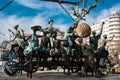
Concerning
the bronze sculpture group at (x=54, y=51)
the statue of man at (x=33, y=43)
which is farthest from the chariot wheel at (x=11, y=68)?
the statue of man at (x=33, y=43)

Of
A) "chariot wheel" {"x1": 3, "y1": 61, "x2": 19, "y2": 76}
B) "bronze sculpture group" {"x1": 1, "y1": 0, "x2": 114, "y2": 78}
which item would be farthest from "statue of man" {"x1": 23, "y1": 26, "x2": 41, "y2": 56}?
"chariot wheel" {"x1": 3, "y1": 61, "x2": 19, "y2": 76}

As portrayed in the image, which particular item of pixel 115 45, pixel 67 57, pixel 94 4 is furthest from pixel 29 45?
pixel 115 45

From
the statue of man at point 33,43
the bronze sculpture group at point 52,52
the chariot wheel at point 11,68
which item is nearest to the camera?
the statue of man at point 33,43

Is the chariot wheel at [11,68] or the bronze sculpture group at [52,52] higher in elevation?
A: the bronze sculpture group at [52,52]

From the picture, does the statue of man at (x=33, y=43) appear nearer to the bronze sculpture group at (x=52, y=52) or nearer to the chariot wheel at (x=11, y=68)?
the bronze sculpture group at (x=52, y=52)

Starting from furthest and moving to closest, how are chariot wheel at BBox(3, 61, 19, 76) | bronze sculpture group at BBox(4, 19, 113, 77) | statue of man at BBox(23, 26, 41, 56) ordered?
chariot wheel at BBox(3, 61, 19, 76) → bronze sculpture group at BBox(4, 19, 113, 77) → statue of man at BBox(23, 26, 41, 56)

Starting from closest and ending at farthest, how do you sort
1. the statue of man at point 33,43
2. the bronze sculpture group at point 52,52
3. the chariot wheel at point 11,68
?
the statue of man at point 33,43
the bronze sculpture group at point 52,52
the chariot wheel at point 11,68

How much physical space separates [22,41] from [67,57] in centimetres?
265

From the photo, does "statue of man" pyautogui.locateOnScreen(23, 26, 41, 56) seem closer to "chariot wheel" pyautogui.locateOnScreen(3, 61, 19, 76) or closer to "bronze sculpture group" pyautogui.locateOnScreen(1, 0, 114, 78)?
"bronze sculpture group" pyautogui.locateOnScreen(1, 0, 114, 78)

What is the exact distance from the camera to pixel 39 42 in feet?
54.7

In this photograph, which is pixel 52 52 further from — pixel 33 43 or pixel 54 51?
pixel 33 43

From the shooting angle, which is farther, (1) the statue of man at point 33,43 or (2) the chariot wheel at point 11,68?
(2) the chariot wheel at point 11,68

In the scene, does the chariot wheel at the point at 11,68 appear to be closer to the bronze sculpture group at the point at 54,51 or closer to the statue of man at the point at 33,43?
the bronze sculpture group at the point at 54,51

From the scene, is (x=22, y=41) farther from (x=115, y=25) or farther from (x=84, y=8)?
(x=115, y=25)
